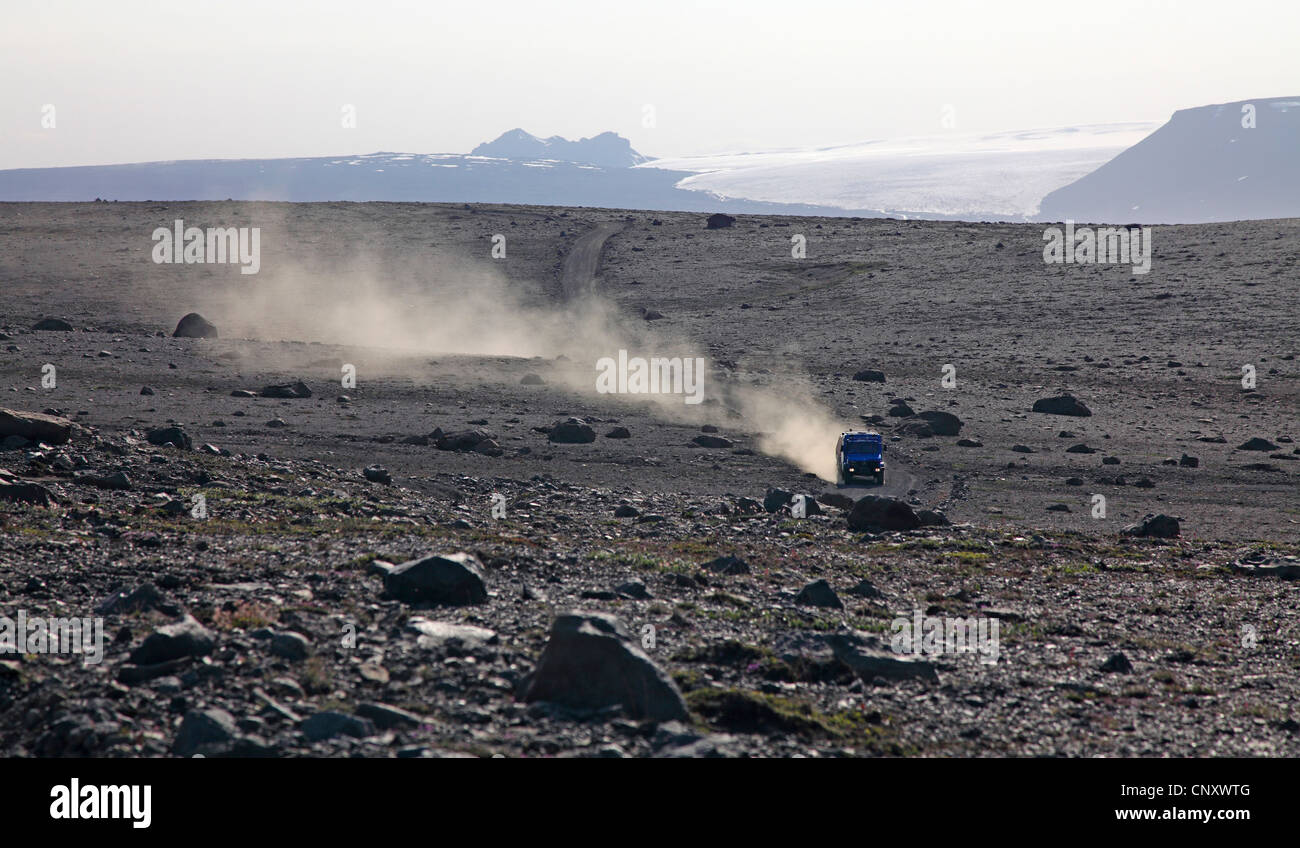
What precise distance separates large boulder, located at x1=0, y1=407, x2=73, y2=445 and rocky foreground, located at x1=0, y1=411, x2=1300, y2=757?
3.4 inches

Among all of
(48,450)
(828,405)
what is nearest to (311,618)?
(48,450)

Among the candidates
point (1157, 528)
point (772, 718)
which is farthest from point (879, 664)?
point (1157, 528)

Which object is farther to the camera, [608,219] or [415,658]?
[608,219]

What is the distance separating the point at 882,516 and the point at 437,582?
15.8 m

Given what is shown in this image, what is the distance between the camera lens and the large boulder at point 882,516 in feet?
99.2

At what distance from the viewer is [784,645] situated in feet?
55.5

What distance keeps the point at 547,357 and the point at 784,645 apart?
50.8 m

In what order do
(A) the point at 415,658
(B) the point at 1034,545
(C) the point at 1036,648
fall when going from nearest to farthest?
(A) the point at 415,658 → (C) the point at 1036,648 → (B) the point at 1034,545

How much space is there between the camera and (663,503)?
3331 cm

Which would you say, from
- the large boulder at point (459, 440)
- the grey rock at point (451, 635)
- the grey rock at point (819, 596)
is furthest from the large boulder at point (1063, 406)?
the grey rock at point (451, 635)

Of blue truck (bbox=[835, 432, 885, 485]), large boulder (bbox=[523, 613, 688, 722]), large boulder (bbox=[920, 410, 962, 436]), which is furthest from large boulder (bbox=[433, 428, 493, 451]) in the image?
large boulder (bbox=[523, 613, 688, 722])

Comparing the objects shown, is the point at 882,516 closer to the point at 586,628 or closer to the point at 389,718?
the point at 586,628

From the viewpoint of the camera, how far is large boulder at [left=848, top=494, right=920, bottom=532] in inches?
1191
